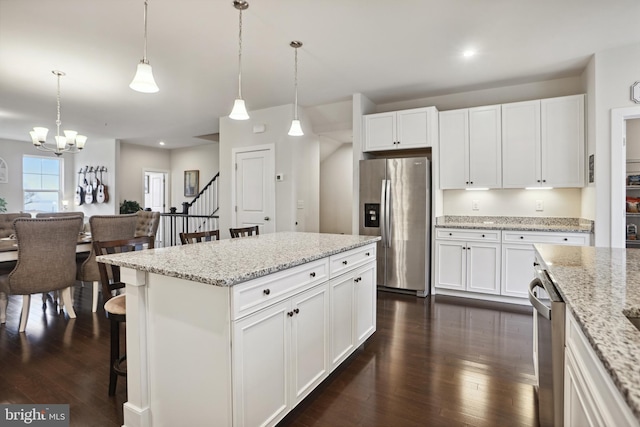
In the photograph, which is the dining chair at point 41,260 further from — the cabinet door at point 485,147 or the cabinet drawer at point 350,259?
the cabinet door at point 485,147

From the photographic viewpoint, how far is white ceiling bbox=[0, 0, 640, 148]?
8.59 feet

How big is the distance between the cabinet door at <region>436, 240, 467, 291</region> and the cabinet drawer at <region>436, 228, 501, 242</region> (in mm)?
75

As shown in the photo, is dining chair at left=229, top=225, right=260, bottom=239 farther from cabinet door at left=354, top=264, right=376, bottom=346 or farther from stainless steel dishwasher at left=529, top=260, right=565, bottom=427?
stainless steel dishwasher at left=529, top=260, right=565, bottom=427

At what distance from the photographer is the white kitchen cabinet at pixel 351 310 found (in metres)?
2.20

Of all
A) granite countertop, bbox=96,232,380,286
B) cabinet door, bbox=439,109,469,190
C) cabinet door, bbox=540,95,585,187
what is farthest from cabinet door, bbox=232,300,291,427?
cabinet door, bbox=540,95,585,187

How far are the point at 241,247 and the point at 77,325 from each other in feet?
7.14

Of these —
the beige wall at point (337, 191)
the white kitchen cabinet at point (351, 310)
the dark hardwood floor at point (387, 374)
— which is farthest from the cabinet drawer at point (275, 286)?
the beige wall at point (337, 191)

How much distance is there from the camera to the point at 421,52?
3367 mm

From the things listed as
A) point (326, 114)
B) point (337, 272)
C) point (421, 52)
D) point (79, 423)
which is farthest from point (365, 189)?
point (79, 423)

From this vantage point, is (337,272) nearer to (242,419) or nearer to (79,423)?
(242,419)

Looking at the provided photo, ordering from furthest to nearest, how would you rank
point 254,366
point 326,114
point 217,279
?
1. point 326,114
2. point 254,366
3. point 217,279

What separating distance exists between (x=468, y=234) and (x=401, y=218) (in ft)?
2.70

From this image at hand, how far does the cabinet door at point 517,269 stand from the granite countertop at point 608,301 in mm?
1791

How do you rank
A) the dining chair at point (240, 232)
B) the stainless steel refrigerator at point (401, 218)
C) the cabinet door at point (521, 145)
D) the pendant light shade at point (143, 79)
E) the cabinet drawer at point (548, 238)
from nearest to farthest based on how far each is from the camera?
the pendant light shade at point (143, 79)
the dining chair at point (240, 232)
the cabinet drawer at point (548, 238)
the cabinet door at point (521, 145)
the stainless steel refrigerator at point (401, 218)
